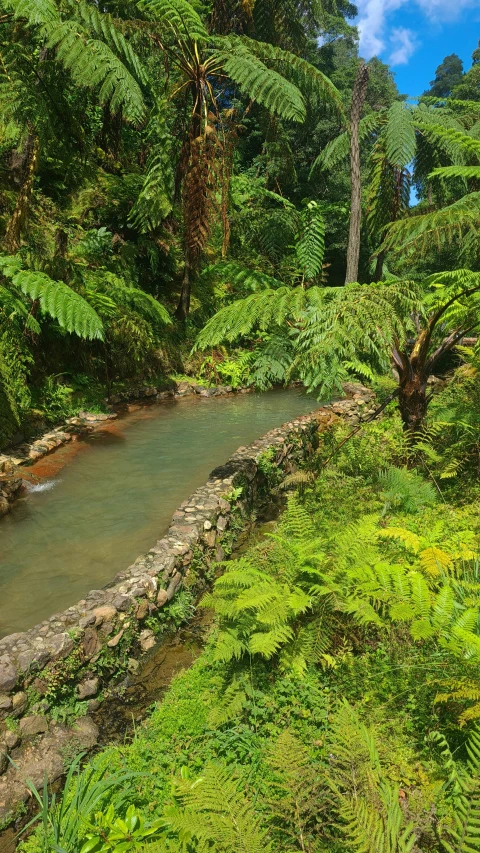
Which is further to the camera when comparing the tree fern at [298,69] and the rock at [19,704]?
the tree fern at [298,69]

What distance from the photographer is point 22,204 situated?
6.19m

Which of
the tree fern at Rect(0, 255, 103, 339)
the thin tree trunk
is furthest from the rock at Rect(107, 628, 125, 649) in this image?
the tree fern at Rect(0, 255, 103, 339)

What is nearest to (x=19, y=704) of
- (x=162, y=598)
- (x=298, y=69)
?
(x=162, y=598)

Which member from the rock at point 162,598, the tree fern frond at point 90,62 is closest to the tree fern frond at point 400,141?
the tree fern frond at point 90,62

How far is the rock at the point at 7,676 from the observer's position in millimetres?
2559

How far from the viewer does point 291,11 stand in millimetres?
13625

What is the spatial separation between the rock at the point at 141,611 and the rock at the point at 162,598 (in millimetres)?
135

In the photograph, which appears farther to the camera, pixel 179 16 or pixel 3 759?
pixel 179 16

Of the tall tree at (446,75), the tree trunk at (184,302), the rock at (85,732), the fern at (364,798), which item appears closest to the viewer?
the fern at (364,798)

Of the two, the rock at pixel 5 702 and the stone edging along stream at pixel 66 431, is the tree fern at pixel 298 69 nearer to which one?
the stone edging along stream at pixel 66 431

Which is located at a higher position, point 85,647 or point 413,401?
point 413,401

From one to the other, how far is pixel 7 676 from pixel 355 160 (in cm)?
1062

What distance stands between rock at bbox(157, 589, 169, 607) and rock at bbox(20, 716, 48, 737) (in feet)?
3.33

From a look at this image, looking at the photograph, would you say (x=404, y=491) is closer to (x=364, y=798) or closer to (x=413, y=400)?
(x=413, y=400)
